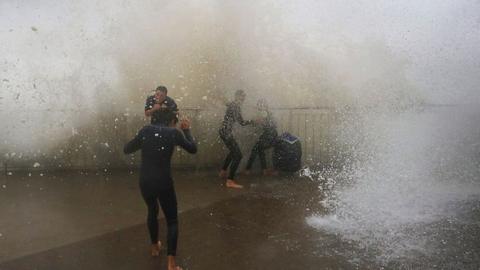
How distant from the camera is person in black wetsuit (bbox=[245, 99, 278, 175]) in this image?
307 inches

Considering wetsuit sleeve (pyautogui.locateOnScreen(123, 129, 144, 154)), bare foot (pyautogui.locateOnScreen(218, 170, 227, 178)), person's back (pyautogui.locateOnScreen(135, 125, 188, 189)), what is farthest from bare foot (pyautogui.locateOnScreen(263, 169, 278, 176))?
wetsuit sleeve (pyautogui.locateOnScreen(123, 129, 144, 154))

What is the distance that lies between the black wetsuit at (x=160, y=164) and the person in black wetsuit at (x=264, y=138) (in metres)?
3.80

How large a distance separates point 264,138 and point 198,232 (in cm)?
313

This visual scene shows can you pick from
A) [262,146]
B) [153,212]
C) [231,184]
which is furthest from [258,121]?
[153,212]

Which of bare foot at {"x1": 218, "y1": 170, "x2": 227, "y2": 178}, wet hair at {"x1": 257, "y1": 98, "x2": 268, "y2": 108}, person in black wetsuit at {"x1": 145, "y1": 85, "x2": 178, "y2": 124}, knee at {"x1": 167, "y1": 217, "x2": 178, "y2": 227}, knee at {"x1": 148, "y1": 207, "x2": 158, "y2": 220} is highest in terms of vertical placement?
person in black wetsuit at {"x1": 145, "y1": 85, "x2": 178, "y2": 124}

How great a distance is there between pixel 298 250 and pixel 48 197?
3.95 m

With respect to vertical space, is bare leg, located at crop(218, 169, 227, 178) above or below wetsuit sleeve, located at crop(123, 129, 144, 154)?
below

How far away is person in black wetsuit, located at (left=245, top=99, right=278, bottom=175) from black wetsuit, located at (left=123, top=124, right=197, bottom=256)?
3802 mm

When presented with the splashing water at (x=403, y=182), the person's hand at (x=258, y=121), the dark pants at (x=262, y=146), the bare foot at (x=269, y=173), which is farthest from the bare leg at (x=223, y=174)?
the splashing water at (x=403, y=182)

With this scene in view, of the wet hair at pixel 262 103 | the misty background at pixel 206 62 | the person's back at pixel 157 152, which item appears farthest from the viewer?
the misty background at pixel 206 62

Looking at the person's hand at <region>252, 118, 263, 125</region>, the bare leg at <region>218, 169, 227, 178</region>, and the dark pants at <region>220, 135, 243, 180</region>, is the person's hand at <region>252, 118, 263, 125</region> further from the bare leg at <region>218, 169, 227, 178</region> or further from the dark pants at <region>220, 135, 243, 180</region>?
the bare leg at <region>218, 169, 227, 178</region>

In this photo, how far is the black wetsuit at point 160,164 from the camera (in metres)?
4.02

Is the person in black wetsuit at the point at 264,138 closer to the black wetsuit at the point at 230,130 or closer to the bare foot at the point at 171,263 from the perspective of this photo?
the black wetsuit at the point at 230,130

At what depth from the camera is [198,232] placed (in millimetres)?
5098
